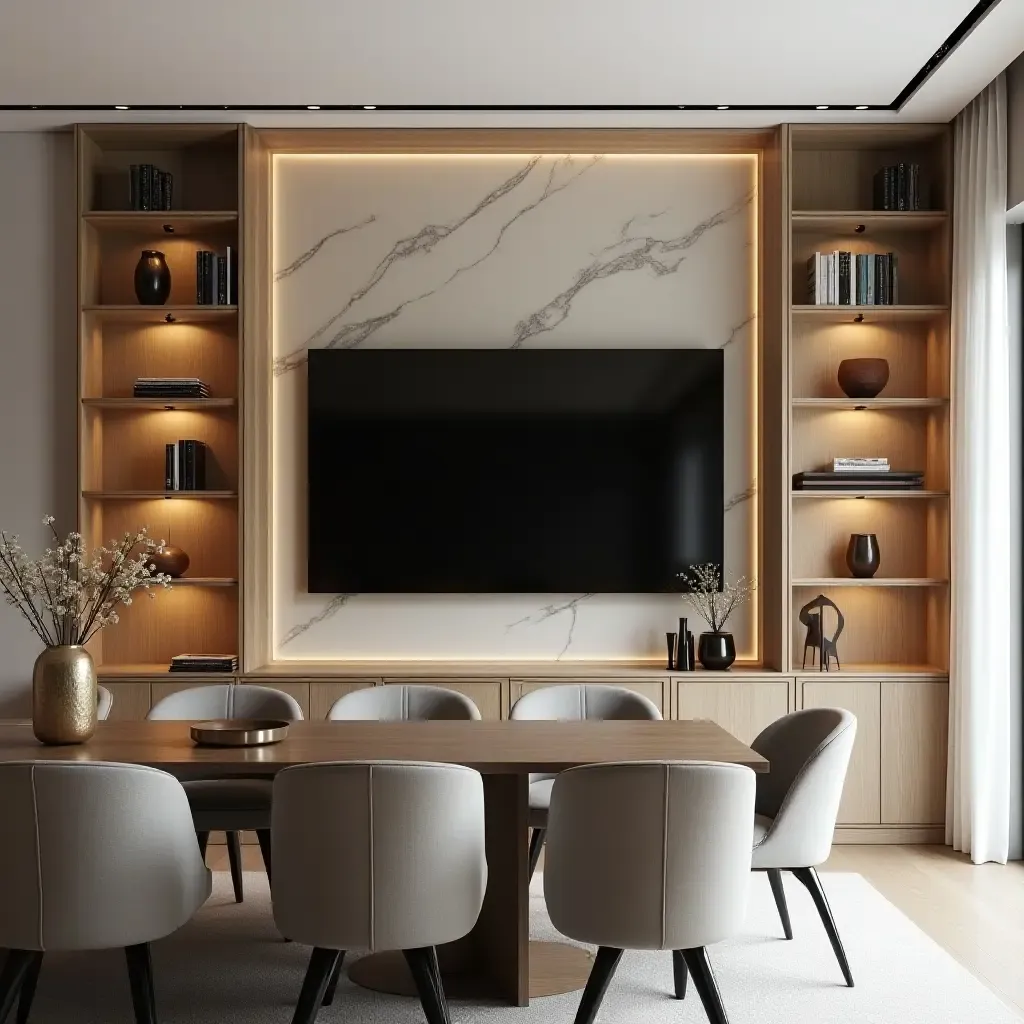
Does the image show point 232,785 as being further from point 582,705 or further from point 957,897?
point 957,897

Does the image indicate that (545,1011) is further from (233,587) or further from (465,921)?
(233,587)

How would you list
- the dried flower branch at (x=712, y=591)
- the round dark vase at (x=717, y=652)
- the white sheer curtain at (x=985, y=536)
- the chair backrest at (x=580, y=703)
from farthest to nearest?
the dried flower branch at (x=712, y=591) < the round dark vase at (x=717, y=652) < the white sheer curtain at (x=985, y=536) < the chair backrest at (x=580, y=703)

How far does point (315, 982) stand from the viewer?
2689mm

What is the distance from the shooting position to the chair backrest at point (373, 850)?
256 centimetres

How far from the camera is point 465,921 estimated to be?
265cm

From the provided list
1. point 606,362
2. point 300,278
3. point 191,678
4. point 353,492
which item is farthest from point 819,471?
point 191,678

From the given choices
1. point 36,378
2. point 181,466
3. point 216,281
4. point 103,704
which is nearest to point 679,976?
point 103,704

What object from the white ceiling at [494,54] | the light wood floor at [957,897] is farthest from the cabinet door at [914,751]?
the white ceiling at [494,54]

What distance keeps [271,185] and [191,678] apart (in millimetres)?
2298

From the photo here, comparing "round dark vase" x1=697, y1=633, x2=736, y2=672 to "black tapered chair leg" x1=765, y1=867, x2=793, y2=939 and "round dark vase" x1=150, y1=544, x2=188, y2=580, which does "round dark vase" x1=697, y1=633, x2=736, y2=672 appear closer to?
"black tapered chair leg" x1=765, y1=867, x2=793, y2=939

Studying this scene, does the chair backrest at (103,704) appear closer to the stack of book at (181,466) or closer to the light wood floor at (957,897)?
the light wood floor at (957,897)

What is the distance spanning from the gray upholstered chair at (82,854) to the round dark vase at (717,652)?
2.92 meters

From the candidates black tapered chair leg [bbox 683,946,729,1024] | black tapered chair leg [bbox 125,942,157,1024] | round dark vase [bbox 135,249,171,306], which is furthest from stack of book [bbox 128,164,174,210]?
black tapered chair leg [bbox 683,946,729,1024]

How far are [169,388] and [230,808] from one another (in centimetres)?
221
